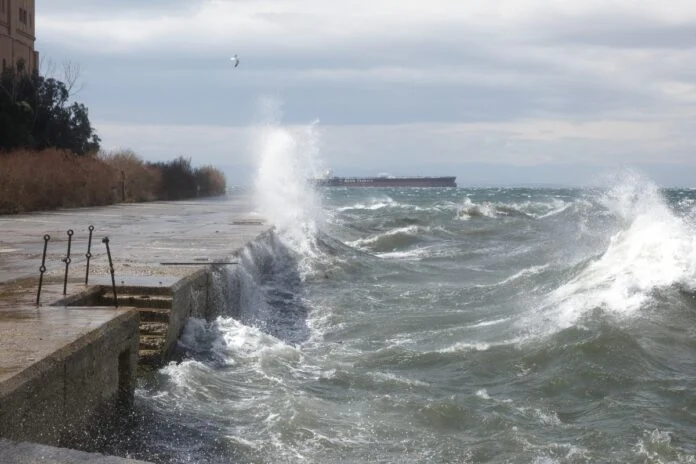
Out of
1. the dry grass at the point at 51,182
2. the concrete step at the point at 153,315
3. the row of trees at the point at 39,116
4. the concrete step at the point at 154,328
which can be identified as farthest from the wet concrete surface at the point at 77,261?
the row of trees at the point at 39,116

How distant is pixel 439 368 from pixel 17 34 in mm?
39074

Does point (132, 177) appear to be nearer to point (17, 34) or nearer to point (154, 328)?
point (17, 34)

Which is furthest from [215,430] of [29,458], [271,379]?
[29,458]

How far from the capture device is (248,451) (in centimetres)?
618

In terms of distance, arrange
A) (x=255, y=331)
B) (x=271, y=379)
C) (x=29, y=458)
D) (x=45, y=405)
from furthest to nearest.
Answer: (x=255, y=331)
(x=271, y=379)
(x=45, y=405)
(x=29, y=458)

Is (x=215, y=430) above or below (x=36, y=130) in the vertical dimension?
below

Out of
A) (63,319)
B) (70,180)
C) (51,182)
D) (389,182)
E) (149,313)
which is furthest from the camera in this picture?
(389,182)

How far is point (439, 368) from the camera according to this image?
357 inches

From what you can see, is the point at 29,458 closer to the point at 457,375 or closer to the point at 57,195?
the point at 457,375

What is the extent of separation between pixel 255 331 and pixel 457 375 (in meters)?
2.31

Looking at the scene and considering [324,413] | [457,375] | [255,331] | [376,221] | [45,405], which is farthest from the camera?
[376,221]

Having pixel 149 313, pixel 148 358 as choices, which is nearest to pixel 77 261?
pixel 149 313

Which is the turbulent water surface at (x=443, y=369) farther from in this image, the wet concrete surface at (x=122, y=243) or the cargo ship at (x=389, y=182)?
the cargo ship at (x=389, y=182)

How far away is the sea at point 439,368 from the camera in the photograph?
6.49 m
